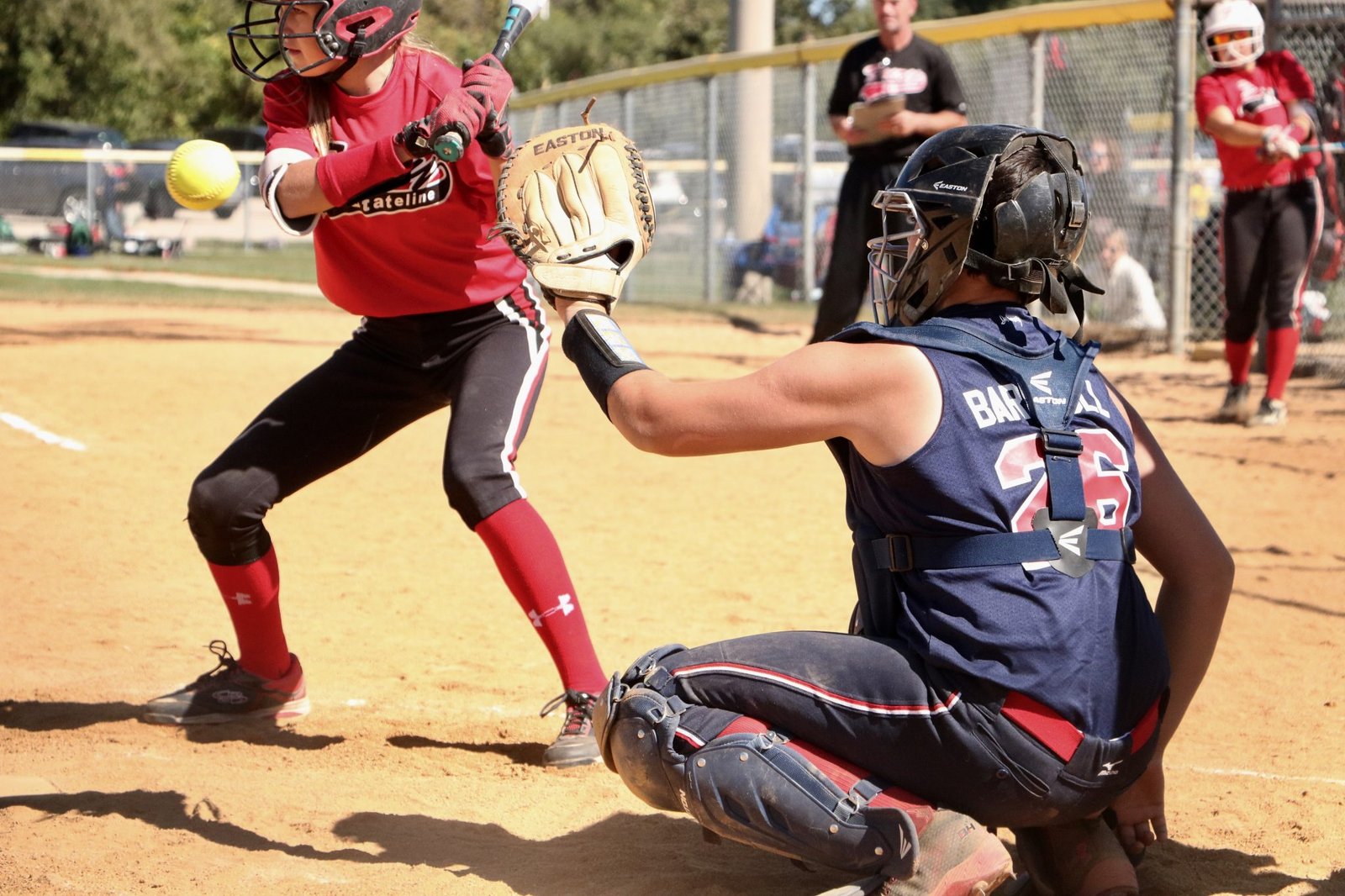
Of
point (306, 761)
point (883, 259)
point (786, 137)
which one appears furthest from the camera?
point (786, 137)

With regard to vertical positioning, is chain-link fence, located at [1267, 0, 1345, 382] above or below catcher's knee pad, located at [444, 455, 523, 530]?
above

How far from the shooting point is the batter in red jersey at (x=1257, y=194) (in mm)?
8258

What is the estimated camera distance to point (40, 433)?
326 inches

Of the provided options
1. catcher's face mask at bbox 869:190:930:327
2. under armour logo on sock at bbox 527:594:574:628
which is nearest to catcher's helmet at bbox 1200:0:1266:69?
under armour logo on sock at bbox 527:594:574:628

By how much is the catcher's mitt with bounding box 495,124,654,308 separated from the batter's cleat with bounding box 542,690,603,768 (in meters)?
1.39

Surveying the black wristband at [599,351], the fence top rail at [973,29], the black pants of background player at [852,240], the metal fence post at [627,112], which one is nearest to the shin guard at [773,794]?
the black wristband at [599,351]

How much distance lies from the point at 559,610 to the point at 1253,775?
6.15 ft

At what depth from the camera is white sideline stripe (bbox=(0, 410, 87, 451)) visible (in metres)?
8.02

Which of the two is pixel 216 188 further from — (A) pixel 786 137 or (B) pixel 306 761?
(A) pixel 786 137

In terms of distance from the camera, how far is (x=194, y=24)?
32688 mm

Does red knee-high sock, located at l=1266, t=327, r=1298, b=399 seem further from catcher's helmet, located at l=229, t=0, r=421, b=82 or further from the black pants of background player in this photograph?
catcher's helmet, located at l=229, t=0, r=421, b=82

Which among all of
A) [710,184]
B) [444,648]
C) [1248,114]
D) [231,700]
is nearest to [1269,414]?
[1248,114]

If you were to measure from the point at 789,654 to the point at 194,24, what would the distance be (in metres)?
33.6

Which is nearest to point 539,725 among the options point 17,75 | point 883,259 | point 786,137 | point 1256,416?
point 883,259
